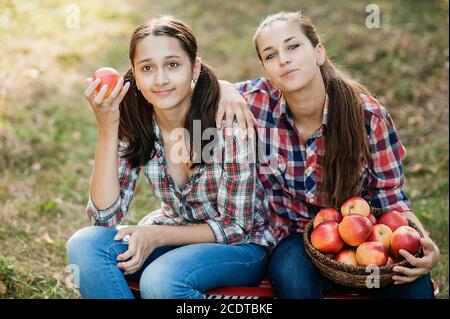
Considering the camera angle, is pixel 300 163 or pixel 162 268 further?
pixel 300 163

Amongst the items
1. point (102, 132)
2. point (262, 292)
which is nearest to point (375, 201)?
point (262, 292)

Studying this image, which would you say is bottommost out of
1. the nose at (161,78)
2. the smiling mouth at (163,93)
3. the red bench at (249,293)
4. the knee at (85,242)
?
the red bench at (249,293)

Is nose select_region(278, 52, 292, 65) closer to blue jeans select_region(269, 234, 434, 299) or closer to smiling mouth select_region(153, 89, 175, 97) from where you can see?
smiling mouth select_region(153, 89, 175, 97)

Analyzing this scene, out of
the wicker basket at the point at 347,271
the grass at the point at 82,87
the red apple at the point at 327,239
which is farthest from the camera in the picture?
the grass at the point at 82,87

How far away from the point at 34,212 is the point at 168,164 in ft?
5.23

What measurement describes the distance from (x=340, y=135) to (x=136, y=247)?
107 cm

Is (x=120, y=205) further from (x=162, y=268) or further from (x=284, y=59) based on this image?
A: (x=284, y=59)

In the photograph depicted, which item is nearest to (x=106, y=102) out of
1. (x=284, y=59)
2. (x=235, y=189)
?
(x=235, y=189)

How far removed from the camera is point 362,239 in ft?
8.43

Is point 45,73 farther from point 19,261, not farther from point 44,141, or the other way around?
point 19,261

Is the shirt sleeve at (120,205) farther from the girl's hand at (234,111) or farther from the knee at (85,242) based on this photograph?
the girl's hand at (234,111)

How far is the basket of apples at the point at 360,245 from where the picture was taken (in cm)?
248

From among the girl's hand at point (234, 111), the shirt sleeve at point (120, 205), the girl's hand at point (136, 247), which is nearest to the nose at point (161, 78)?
the girl's hand at point (234, 111)
